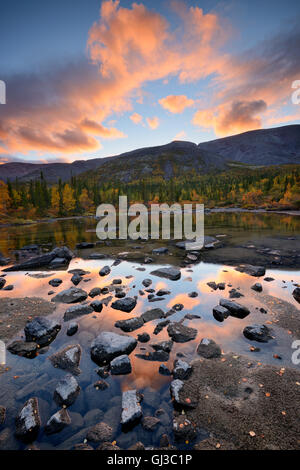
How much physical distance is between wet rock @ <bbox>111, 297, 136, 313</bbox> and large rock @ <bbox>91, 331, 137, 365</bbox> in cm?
228

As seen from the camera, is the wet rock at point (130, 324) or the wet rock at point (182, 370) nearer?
the wet rock at point (182, 370)

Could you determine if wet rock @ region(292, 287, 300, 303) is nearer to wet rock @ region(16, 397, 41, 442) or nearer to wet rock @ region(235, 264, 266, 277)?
wet rock @ region(235, 264, 266, 277)

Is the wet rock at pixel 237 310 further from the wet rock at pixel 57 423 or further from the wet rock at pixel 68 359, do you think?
the wet rock at pixel 57 423

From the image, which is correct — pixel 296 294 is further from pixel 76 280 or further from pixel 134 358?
pixel 76 280

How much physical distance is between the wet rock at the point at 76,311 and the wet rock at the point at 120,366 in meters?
3.82

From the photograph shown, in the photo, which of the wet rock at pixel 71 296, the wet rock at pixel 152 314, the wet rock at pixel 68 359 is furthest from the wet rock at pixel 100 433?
the wet rock at pixel 71 296

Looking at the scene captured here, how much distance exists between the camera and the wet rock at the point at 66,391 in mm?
5012

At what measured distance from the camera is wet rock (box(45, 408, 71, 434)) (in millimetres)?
4344

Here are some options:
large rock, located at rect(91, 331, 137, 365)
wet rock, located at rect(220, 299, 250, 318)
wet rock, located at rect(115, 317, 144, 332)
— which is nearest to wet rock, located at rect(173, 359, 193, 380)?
large rock, located at rect(91, 331, 137, 365)

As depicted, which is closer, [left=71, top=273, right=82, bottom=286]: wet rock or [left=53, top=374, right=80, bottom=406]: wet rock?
[left=53, top=374, right=80, bottom=406]: wet rock

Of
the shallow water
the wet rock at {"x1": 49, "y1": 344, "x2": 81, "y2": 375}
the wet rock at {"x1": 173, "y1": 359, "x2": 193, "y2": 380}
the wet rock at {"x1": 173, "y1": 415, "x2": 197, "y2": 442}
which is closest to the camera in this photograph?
the wet rock at {"x1": 173, "y1": 415, "x2": 197, "y2": 442}

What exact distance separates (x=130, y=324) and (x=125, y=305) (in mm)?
1583
